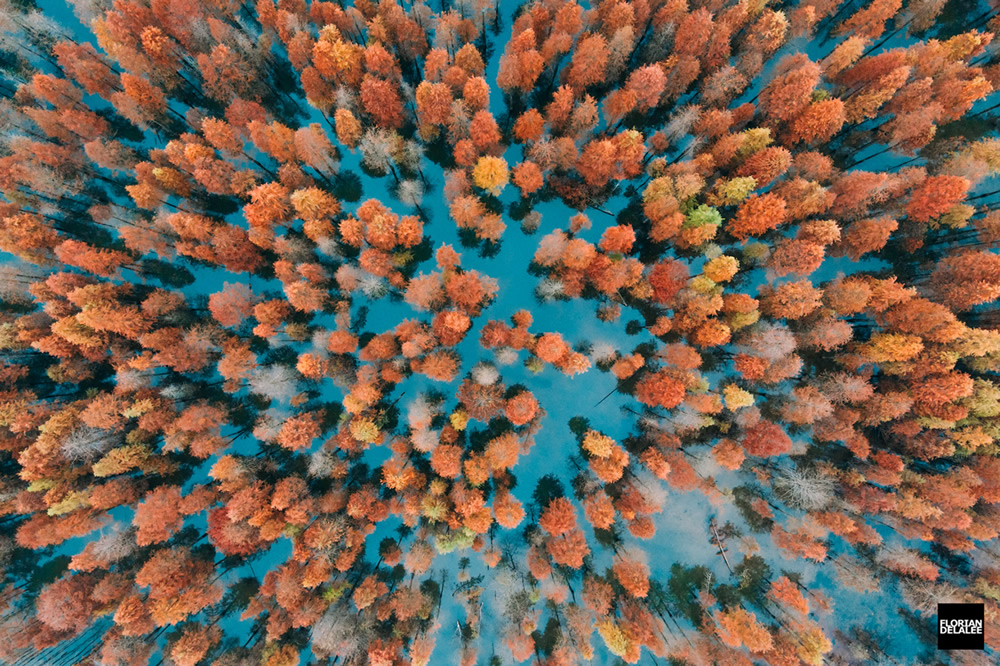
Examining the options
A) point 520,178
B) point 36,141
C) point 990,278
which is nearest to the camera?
point 990,278

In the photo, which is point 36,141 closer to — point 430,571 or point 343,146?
point 343,146

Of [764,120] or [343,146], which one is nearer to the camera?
[764,120]

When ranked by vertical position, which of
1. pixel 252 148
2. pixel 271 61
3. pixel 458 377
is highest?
pixel 271 61

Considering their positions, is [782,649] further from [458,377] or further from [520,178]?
[520,178]

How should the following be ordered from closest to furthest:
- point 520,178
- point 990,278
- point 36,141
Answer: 1. point 990,278
2. point 520,178
3. point 36,141

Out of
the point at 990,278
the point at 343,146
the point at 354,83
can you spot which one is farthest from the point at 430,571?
the point at 990,278

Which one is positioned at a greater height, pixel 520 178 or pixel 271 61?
pixel 271 61

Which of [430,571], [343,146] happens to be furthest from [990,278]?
[343,146]
